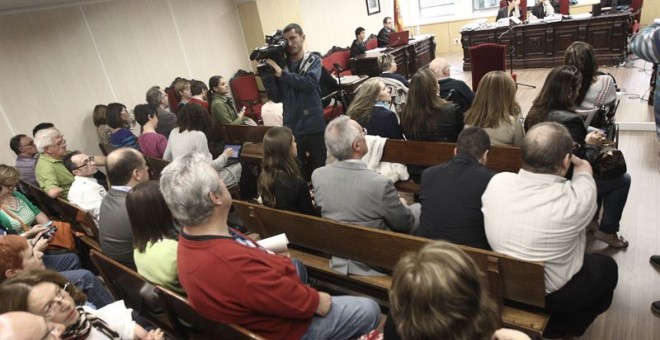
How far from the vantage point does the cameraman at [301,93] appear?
9.53 ft

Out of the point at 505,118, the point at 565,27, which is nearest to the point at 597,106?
the point at 505,118

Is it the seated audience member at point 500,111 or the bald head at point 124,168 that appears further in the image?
the seated audience member at point 500,111

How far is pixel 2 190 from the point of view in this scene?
2607 mm

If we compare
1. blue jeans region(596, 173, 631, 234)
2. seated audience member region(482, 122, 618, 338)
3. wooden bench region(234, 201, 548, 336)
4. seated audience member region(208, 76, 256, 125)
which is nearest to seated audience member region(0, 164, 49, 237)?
wooden bench region(234, 201, 548, 336)

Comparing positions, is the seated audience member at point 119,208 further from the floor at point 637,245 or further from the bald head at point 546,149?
the floor at point 637,245

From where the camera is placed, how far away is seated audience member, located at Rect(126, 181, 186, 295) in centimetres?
164

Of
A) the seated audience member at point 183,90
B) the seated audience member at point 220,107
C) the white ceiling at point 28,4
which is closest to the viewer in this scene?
the white ceiling at point 28,4

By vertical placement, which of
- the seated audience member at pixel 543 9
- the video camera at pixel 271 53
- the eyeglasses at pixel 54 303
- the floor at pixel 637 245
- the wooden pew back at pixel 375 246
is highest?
the video camera at pixel 271 53

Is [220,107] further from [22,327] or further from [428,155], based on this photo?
[22,327]

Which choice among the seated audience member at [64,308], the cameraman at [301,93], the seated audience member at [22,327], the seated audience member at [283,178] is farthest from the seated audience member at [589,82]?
the seated audience member at [22,327]

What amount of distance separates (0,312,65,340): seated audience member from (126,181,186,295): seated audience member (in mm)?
613

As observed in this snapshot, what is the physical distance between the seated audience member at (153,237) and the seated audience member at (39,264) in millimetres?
424

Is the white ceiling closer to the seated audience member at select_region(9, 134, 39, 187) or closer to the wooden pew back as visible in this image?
the seated audience member at select_region(9, 134, 39, 187)

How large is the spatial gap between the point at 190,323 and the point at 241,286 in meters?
0.42
